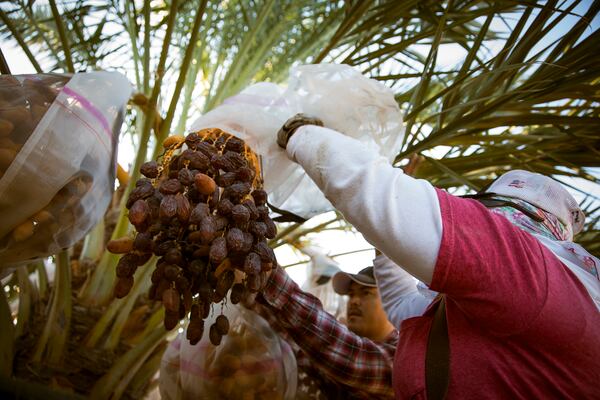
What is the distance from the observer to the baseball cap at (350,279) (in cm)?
187

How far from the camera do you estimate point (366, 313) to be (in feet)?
6.46

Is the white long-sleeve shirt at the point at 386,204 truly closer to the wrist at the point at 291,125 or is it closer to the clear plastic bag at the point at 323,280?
the wrist at the point at 291,125

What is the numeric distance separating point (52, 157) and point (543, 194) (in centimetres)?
89

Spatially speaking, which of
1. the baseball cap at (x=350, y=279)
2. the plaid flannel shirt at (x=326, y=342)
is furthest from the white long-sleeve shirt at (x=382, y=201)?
the baseball cap at (x=350, y=279)

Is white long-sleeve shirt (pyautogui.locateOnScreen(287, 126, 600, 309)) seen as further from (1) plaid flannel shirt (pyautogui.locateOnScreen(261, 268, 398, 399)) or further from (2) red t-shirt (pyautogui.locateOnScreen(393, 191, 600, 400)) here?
(1) plaid flannel shirt (pyautogui.locateOnScreen(261, 268, 398, 399))

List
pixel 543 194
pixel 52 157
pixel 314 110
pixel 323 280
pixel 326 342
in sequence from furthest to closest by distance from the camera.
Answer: pixel 323 280, pixel 326 342, pixel 314 110, pixel 543 194, pixel 52 157

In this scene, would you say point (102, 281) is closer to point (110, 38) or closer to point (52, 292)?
point (52, 292)

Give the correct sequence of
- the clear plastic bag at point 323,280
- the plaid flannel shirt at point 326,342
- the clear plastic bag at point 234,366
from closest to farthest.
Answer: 1. the clear plastic bag at point 234,366
2. the plaid flannel shirt at point 326,342
3. the clear plastic bag at point 323,280

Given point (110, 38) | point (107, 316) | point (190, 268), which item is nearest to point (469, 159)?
point (190, 268)

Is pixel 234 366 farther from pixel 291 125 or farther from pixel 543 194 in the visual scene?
pixel 543 194

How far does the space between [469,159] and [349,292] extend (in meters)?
0.84

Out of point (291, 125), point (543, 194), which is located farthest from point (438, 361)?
point (291, 125)

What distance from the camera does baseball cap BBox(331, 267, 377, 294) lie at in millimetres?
1865

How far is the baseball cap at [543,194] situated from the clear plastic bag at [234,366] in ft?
2.35
